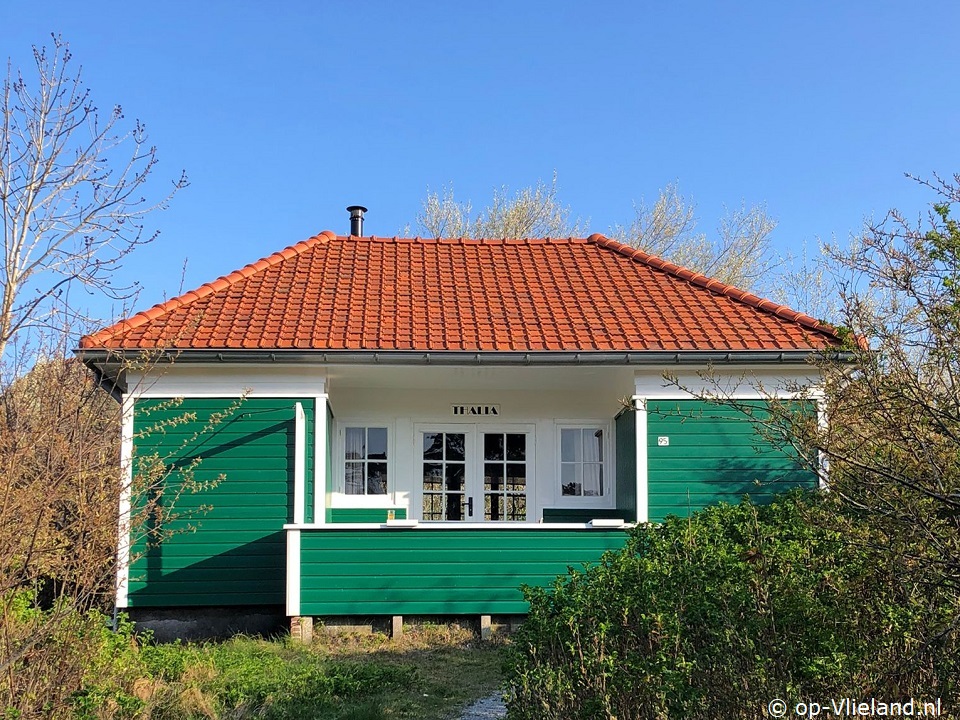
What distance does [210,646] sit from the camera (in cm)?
920

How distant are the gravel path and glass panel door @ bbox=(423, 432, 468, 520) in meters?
5.08

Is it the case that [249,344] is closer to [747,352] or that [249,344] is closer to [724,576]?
[747,352]

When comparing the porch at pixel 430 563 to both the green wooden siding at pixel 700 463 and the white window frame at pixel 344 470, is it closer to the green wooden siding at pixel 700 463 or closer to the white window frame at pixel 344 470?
the green wooden siding at pixel 700 463

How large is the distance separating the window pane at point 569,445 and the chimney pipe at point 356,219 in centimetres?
517

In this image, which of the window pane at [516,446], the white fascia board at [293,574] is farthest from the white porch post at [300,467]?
the window pane at [516,446]

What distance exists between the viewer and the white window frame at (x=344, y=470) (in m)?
12.2

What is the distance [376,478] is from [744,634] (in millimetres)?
8638

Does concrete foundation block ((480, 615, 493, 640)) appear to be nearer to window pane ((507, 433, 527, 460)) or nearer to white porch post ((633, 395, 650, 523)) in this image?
white porch post ((633, 395, 650, 523))

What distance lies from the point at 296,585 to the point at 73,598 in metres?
4.63

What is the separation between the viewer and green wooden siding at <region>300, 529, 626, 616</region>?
979 centimetres

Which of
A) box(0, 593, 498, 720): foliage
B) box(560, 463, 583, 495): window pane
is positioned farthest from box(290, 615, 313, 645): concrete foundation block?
box(560, 463, 583, 495): window pane

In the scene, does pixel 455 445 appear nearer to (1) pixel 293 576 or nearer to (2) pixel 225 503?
(2) pixel 225 503

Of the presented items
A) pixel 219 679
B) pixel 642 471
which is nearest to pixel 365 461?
pixel 642 471

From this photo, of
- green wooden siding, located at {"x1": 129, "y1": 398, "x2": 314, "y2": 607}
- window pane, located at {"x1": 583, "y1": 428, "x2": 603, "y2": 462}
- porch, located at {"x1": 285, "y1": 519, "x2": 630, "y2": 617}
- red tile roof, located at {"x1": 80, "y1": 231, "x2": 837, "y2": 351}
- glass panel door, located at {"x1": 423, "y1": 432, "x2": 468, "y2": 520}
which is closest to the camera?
porch, located at {"x1": 285, "y1": 519, "x2": 630, "y2": 617}
